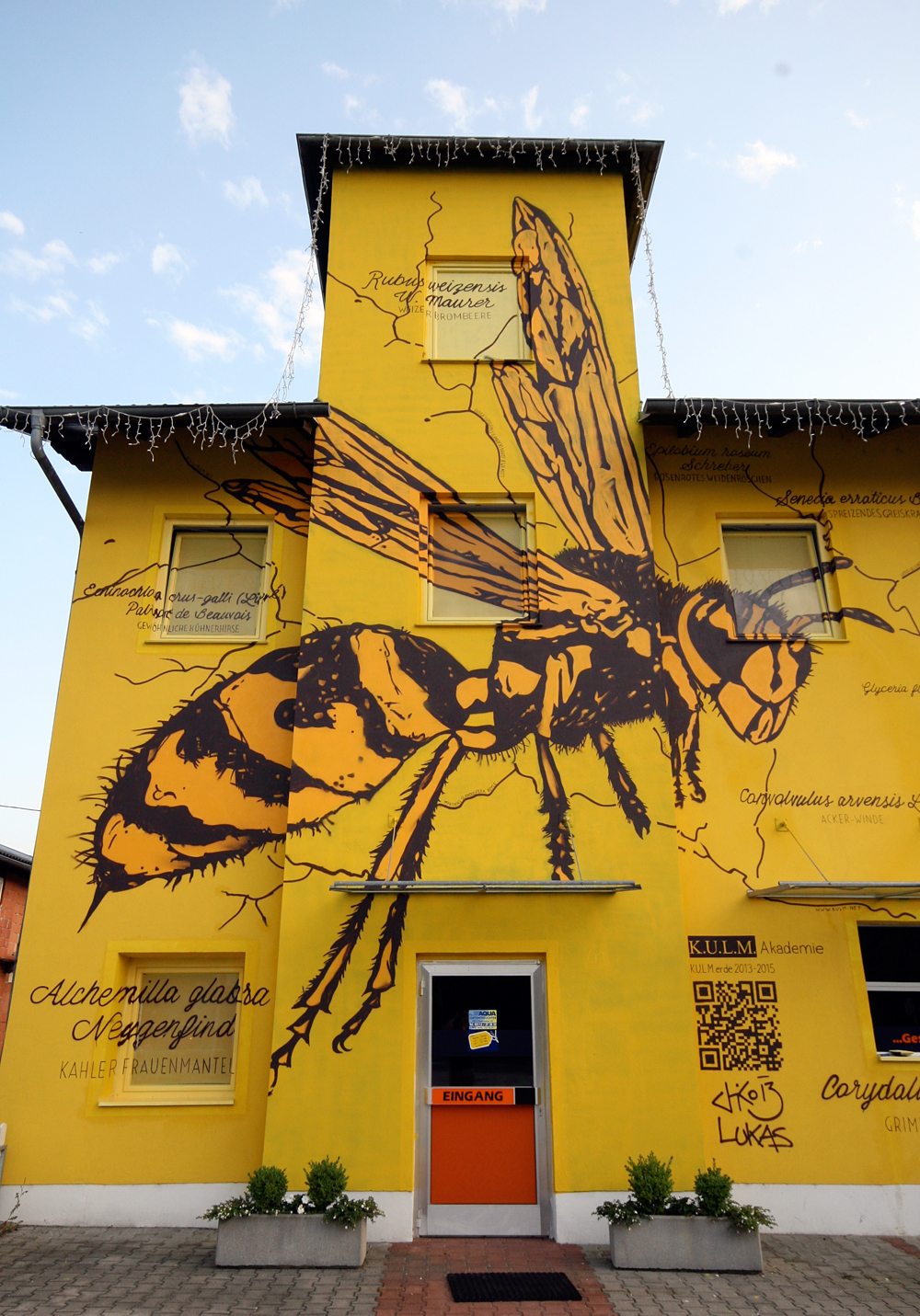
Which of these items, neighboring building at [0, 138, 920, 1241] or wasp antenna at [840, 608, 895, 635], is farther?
wasp antenna at [840, 608, 895, 635]

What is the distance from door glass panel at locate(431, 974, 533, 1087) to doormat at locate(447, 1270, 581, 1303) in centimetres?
135

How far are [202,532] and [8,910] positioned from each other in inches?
397

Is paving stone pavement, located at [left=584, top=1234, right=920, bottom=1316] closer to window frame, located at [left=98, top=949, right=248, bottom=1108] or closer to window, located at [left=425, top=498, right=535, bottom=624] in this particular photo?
window frame, located at [left=98, top=949, right=248, bottom=1108]

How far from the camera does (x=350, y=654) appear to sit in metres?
8.27

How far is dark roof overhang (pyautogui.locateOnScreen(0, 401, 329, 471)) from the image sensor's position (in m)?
8.89

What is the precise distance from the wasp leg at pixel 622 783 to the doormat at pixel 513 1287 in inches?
133

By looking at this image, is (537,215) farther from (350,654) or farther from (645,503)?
(350,654)

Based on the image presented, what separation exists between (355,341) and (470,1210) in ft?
27.6

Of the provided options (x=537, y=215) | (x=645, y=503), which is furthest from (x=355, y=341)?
(x=645, y=503)

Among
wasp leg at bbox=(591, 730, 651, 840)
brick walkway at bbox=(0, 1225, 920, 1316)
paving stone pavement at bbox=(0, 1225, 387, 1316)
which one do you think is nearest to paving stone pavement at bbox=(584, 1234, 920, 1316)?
brick walkway at bbox=(0, 1225, 920, 1316)

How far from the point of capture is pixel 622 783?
7.88 metres

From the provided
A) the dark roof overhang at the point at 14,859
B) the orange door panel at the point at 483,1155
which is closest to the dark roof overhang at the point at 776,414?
the orange door panel at the point at 483,1155

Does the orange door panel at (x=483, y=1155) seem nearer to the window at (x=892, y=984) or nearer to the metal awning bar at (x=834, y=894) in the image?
the metal awning bar at (x=834, y=894)

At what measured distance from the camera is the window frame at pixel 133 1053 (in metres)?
7.42
